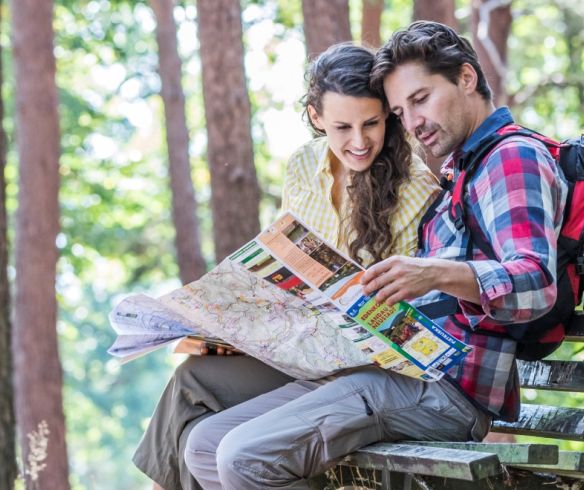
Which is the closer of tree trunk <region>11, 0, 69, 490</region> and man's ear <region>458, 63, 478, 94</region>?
man's ear <region>458, 63, 478, 94</region>

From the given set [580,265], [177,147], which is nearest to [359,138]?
[580,265]

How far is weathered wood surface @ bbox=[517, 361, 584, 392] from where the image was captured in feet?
11.0

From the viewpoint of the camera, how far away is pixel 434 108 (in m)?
3.15

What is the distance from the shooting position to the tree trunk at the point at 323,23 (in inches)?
276

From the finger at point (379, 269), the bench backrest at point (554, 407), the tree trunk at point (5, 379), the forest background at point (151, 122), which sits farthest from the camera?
the forest background at point (151, 122)

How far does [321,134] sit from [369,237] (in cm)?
64

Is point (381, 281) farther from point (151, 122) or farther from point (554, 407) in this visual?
point (151, 122)

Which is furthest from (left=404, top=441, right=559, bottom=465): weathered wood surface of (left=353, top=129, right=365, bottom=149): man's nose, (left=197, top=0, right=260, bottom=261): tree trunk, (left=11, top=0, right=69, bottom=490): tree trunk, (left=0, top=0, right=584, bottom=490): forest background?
(left=11, top=0, right=69, bottom=490): tree trunk

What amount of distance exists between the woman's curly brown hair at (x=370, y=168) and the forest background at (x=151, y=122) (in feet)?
1.70

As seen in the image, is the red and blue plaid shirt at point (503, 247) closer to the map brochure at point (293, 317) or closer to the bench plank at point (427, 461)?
the map brochure at point (293, 317)

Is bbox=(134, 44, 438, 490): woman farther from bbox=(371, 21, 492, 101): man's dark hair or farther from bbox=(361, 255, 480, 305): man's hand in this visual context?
bbox=(361, 255, 480, 305): man's hand

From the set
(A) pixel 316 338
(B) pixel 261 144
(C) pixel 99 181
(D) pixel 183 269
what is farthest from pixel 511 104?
(A) pixel 316 338

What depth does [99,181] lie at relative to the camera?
706 inches

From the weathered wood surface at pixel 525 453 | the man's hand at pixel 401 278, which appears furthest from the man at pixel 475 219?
the weathered wood surface at pixel 525 453
